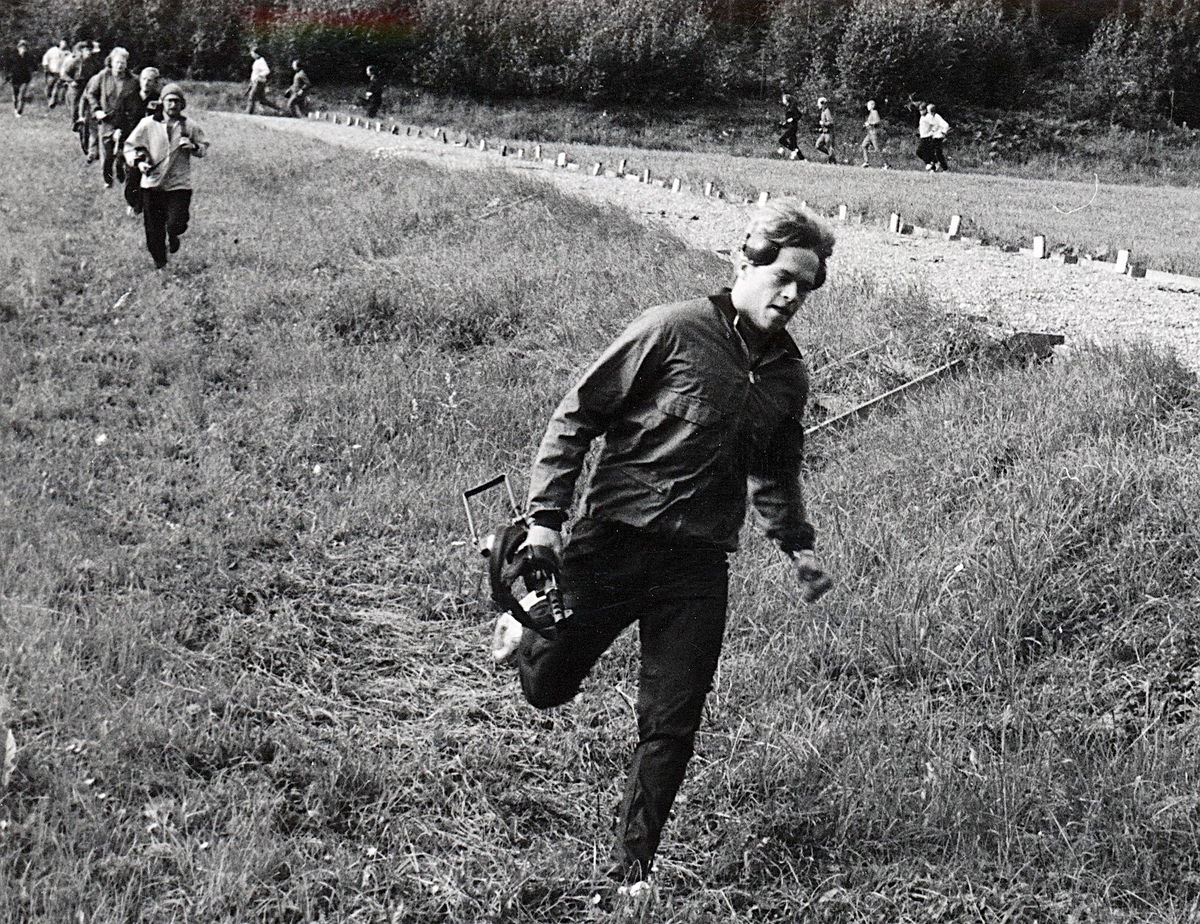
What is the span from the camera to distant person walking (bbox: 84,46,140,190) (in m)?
13.1

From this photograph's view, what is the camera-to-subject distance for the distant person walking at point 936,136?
2956 cm

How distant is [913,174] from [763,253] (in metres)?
26.1

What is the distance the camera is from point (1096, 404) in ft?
21.9

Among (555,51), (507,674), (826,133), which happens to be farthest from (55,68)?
(507,674)

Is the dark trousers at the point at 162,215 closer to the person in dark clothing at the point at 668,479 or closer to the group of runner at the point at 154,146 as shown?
the group of runner at the point at 154,146

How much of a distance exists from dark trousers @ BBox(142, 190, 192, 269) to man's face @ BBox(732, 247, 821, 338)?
8.73 meters

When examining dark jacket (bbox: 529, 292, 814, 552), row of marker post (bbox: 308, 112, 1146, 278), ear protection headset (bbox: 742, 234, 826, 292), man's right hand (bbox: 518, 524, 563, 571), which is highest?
ear protection headset (bbox: 742, 234, 826, 292)

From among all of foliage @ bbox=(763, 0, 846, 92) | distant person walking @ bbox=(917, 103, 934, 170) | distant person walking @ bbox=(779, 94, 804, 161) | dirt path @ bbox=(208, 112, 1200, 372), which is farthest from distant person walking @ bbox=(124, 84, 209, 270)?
foliage @ bbox=(763, 0, 846, 92)

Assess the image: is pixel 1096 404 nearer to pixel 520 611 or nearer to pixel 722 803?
pixel 722 803

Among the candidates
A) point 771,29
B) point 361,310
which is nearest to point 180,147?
point 361,310

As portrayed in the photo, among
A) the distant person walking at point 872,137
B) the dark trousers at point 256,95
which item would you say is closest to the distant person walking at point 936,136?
the distant person walking at point 872,137

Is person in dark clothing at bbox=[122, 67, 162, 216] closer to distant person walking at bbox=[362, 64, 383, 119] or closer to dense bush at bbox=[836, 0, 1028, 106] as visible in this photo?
distant person walking at bbox=[362, 64, 383, 119]

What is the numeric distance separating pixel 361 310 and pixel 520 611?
7.10 metres

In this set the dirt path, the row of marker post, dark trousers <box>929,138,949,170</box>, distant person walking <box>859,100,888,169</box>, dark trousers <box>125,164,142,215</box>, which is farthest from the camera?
distant person walking <box>859,100,888,169</box>
